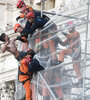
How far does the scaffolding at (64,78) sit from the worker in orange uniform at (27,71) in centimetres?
16

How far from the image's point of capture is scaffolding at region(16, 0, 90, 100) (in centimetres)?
1588

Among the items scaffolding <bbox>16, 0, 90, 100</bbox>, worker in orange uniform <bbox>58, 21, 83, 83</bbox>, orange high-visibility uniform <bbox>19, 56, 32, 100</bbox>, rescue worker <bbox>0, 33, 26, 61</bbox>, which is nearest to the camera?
scaffolding <bbox>16, 0, 90, 100</bbox>

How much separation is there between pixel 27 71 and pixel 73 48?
1.73m

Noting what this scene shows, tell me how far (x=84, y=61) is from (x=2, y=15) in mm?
10673

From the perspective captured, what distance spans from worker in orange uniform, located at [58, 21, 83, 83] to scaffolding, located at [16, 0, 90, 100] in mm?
92

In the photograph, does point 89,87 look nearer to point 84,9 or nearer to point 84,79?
point 84,79

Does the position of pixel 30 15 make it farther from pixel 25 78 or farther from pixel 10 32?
pixel 10 32

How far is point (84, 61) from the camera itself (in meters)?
15.9

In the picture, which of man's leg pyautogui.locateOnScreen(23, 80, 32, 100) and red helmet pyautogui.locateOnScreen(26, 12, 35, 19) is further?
→ man's leg pyautogui.locateOnScreen(23, 80, 32, 100)

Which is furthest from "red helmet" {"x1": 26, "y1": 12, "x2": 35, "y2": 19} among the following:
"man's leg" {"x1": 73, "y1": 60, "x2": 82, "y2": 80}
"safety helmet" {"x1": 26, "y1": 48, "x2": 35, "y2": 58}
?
"man's leg" {"x1": 73, "y1": 60, "x2": 82, "y2": 80}

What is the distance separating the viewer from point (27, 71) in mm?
17578

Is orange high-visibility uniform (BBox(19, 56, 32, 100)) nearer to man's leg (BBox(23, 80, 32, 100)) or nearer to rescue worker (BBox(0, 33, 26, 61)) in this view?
man's leg (BBox(23, 80, 32, 100))

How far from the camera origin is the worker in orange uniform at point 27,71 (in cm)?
1729

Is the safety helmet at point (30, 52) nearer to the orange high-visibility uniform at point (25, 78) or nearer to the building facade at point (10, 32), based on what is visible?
the orange high-visibility uniform at point (25, 78)
